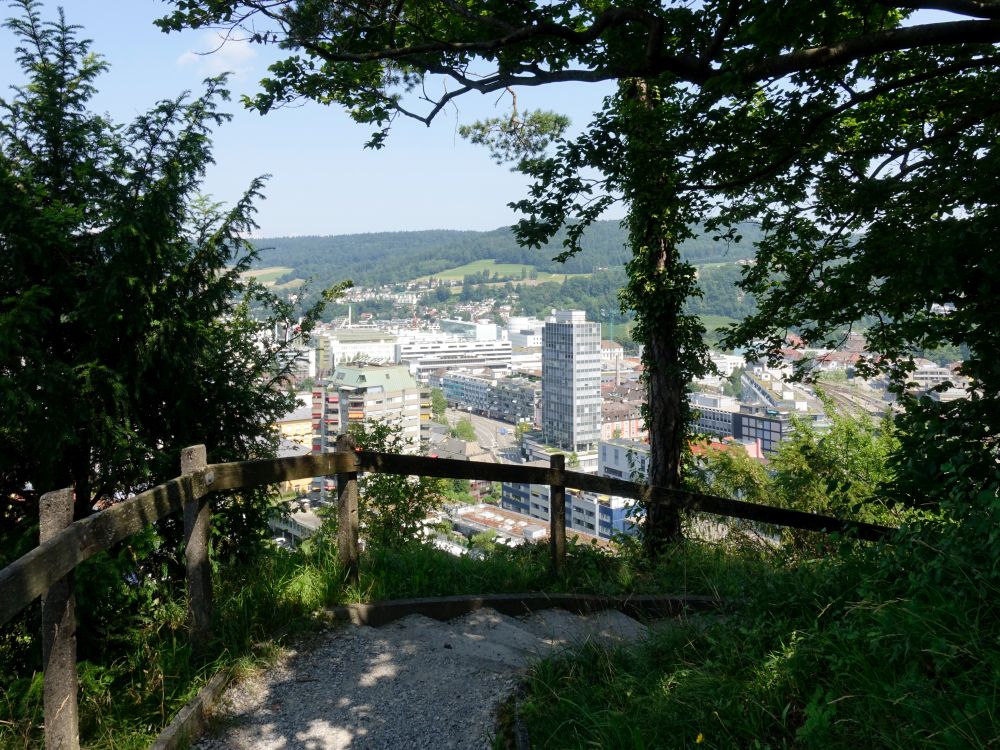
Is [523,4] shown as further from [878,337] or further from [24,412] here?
[878,337]

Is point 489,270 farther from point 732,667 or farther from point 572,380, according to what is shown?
point 732,667

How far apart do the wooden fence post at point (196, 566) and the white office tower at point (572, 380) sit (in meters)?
36.1

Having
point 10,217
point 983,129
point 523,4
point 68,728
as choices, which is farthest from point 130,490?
point 983,129

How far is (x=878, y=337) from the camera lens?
8.97 metres

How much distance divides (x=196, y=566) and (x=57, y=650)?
1.20m

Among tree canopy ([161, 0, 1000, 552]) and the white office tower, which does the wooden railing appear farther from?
the white office tower

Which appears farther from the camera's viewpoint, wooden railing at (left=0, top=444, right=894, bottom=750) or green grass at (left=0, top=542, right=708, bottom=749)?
green grass at (left=0, top=542, right=708, bottom=749)

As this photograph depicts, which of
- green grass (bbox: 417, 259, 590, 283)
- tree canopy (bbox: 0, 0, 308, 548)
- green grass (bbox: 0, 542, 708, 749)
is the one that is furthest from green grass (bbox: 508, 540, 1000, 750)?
green grass (bbox: 417, 259, 590, 283)

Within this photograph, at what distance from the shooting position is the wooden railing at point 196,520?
108 inches

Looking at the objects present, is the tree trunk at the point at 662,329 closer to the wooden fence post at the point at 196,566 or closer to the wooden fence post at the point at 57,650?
the wooden fence post at the point at 196,566

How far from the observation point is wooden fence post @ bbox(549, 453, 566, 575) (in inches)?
224

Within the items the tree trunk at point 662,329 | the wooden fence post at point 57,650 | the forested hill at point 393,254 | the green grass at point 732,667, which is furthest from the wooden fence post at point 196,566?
the forested hill at point 393,254

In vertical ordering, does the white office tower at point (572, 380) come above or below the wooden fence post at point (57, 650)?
below

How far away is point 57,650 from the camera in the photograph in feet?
9.14
